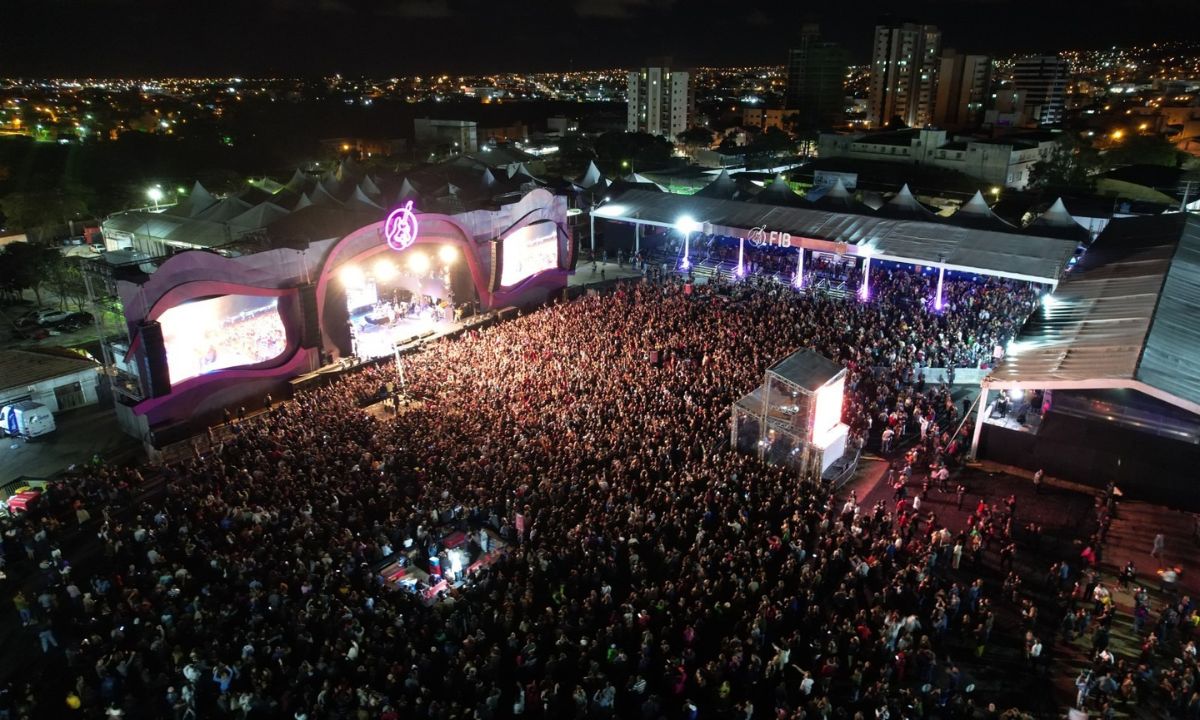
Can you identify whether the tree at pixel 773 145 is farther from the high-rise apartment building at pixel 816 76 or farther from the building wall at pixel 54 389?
the high-rise apartment building at pixel 816 76

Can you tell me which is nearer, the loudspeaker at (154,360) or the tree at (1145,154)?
the loudspeaker at (154,360)

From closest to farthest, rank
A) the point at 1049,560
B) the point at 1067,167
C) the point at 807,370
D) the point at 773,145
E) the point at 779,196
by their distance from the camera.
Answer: the point at 1049,560 → the point at 807,370 → the point at 779,196 → the point at 1067,167 → the point at 773,145

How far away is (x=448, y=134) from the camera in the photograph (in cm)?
7819

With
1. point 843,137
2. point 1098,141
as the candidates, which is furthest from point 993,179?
point 1098,141

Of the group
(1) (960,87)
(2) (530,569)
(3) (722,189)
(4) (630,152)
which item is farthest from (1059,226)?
(1) (960,87)

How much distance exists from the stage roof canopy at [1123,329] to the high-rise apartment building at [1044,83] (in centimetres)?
10063

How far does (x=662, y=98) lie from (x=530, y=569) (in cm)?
10051

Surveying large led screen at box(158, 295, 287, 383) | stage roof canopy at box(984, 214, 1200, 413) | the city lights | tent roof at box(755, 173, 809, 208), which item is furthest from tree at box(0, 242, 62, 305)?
stage roof canopy at box(984, 214, 1200, 413)

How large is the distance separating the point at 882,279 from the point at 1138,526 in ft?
51.2

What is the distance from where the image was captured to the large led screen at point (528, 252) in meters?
28.1

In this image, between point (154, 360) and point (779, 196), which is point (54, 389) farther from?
point (779, 196)

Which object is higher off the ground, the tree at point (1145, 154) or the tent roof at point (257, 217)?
the tree at point (1145, 154)

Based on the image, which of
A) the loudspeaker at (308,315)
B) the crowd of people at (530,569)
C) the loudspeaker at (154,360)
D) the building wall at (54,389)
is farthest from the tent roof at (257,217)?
the crowd of people at (530,569)

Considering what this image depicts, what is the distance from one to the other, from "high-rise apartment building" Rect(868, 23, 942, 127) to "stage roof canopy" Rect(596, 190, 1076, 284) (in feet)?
276
